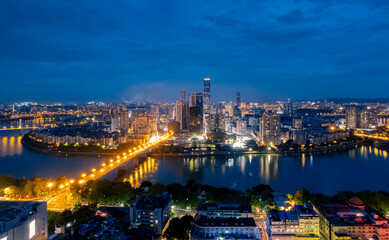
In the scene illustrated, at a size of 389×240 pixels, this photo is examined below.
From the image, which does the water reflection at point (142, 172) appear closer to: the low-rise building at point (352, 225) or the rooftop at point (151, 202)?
the rooftop at point (151, 202)

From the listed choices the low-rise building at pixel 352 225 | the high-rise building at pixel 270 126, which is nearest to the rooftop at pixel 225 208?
the low-rise building at pixel 352 225

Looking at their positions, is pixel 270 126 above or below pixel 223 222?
above

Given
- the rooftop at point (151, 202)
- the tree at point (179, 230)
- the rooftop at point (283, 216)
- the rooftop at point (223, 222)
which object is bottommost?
the tree at point (179, 230)

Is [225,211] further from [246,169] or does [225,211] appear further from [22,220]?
[246,169]

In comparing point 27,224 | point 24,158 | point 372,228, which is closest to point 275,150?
point 372,228

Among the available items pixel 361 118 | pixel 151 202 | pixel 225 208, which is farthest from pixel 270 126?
pixel 151 202

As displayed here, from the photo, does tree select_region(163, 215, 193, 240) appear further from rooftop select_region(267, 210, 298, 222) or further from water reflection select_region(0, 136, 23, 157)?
water reflection select_region(0, 136, 23, 157)

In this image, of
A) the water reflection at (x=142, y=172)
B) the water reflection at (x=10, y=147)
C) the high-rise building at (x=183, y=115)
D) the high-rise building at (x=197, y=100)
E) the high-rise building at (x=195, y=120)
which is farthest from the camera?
the high-rise building at (x=197, y=100)
